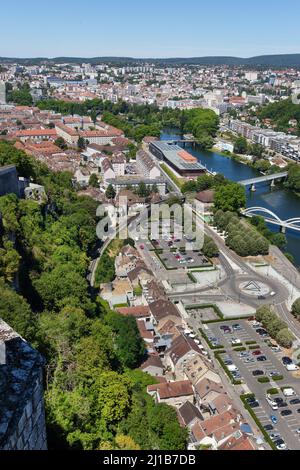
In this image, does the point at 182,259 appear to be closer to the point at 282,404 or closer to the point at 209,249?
the point at 209,249

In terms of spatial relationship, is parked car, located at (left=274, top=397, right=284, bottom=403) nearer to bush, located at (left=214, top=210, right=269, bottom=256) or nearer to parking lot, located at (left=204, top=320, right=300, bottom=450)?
parking lot, located at (left=204, top=320, right=300, bottom=450)

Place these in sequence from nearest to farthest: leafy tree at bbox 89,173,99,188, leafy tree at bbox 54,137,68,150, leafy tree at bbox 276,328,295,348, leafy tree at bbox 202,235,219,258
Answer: leafy tree at bbox 276,328,295,348, leafy tree at bbox 202,235,219,258, leafy tree at bbox 89,173,99,188, leafy tree at bbox 54,137,68,150

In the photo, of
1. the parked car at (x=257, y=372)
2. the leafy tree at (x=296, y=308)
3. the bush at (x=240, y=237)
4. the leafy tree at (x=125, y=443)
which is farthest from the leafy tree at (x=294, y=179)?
the leafy tree at (x=125, y=443)

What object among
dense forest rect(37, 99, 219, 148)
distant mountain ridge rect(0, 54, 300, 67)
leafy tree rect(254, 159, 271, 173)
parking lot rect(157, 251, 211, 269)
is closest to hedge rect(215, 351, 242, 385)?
parking lot rect(157, 251, 211, 269)

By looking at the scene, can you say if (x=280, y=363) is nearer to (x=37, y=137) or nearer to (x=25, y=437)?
(x=25, y=437)

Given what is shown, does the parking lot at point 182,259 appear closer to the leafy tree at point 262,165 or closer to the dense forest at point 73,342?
the dense forest at point 73,342
